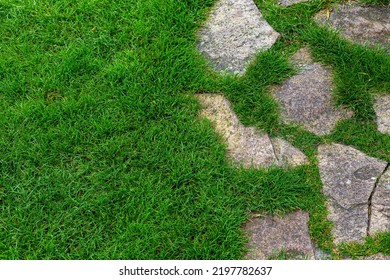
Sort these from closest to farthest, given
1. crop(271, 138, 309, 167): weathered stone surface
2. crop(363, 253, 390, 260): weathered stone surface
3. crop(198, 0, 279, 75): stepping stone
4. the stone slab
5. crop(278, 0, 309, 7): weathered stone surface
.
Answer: crop(363, 253, 390, 260): weathered stone surface
the stone slab
crop(271, 138, 309, 167): weathered stone surface
crop(198, 0, 279, 75): stepping stone
crop(278, 0, 309, 7): weathered stone surface

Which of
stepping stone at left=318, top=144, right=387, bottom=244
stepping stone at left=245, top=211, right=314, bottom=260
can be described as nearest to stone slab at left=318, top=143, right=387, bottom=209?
stepping stone at left=318, top=144, right=387, bottom=244

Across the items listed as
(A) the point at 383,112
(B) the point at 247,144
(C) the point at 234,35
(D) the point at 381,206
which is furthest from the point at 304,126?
(C) the point at 234,35

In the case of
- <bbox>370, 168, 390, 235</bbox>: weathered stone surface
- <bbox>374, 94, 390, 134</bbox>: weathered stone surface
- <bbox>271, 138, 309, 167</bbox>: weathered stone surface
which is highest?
<bbox>374, 94, 390, 134</bbox>: weathered stone surface

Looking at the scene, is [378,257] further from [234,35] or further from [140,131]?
[234,35]

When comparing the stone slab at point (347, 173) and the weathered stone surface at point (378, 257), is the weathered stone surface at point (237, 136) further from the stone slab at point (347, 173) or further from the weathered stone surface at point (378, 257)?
the weathered stone surface at point (378, 257)

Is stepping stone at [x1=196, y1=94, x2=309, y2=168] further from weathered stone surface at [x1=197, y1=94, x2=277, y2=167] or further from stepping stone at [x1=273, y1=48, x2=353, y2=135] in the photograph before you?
stepping stone at [x1=273, y1=48, x2=353, y2=135]

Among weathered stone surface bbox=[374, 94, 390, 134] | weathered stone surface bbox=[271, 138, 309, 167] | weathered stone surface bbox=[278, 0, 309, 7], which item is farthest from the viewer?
weathered stone surface bbox=[278, 0, 309, 7]
